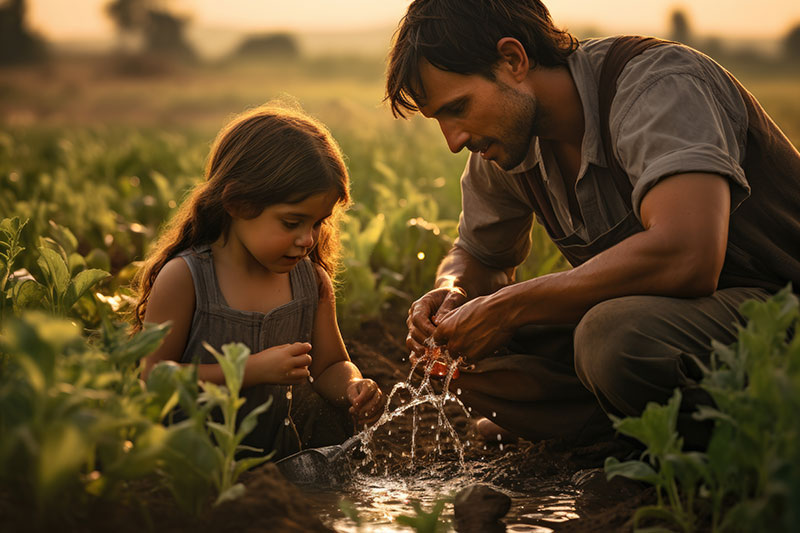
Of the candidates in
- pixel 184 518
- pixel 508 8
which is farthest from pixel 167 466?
pixel 508 8

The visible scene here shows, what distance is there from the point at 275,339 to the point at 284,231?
0.42m

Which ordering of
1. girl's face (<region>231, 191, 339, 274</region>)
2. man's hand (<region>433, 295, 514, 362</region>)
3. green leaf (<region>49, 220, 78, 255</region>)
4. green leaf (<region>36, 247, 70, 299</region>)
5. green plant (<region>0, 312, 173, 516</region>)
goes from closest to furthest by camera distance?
green plant (<region>0, 312, 173, 516</region>), man's hand (<region>433, 295, 514, 362</region>), girl's face (<region>231, 191, 339, 274</region>), green leaf (<region>36, 247, 70, 299</region>), green leaf (<region>49, 220, 78, 255</region>)

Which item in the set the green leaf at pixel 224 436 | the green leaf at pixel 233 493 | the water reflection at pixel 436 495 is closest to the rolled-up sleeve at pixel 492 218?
the water reflection at pixel 436 495

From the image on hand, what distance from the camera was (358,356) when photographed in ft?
12.6

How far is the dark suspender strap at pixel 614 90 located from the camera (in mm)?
2779

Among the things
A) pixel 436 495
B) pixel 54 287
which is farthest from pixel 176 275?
pixel 436 495

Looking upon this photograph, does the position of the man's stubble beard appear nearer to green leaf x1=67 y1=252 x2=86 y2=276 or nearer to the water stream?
the water stream

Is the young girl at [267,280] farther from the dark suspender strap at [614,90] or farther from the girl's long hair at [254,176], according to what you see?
the dark suspender strap at [614,90]

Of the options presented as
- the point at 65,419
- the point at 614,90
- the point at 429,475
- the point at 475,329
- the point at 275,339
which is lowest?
the point at 429,475

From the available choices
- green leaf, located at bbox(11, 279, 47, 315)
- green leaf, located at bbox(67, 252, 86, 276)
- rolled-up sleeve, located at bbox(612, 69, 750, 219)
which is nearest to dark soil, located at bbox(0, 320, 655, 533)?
rolled-up sleeve, located at bbox(612, 69, 750, 219)

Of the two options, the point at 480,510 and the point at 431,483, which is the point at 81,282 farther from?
the point at 480,510

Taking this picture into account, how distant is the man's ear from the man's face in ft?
0.16

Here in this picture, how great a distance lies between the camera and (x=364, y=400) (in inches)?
110

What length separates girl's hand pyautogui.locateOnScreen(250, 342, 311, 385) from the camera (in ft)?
8.68
